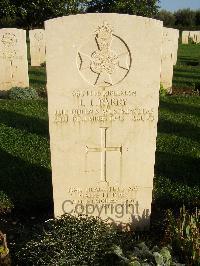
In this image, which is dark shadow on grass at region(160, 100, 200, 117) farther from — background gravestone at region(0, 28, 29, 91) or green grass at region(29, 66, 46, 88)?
green grass at region(29, 66, 46, 88)

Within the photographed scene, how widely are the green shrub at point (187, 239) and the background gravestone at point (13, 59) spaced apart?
30.8ft

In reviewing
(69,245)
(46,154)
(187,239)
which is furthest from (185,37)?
(69,245)

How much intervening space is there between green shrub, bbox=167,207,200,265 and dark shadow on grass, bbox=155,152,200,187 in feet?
6.45

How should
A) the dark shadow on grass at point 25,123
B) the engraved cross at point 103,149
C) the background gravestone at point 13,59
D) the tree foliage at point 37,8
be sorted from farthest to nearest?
the tree foliage at point 37,8 → the background gravestone at point 13,59 → the dark shadow on grass at point 25,123 → the engraved cross at point 103,149

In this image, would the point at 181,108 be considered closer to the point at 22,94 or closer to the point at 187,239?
the point at 22,94

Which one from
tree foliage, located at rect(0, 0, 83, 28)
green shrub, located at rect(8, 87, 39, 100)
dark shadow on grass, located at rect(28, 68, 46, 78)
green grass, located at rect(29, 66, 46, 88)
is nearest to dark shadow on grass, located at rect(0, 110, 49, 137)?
green shrub, located at rect(8, 87, 39, 100)

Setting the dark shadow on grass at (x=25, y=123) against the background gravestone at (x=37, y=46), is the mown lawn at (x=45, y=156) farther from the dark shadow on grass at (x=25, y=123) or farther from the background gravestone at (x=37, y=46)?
the background gravestone at (x=37, y=46)

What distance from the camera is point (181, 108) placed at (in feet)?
36.7

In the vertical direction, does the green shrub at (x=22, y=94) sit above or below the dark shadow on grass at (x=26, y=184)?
above

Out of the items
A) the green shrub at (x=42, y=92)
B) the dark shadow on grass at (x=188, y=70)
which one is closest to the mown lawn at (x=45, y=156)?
the green shrub at (x=42, y=92)

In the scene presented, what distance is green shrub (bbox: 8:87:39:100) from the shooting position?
39.7 feet

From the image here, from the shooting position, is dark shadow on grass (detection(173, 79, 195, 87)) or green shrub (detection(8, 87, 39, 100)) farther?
dark shadow on grass (detection(173, 79, 195, 87))

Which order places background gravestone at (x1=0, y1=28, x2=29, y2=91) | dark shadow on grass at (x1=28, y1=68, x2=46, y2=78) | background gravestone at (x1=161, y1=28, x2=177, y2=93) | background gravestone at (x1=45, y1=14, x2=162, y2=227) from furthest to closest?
dark shadow on grass at (x1=28, y1=68, x2=46, y2=78) < background gravestone at (x1=161, y1=28, x2=177, y2=93) < background gravestone at (x1=0, y1=28, x2=29, y2=91) < background gravestone at (x1=45, y1=14, x2=162, y2=227)

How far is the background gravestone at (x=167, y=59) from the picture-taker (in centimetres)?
1309
